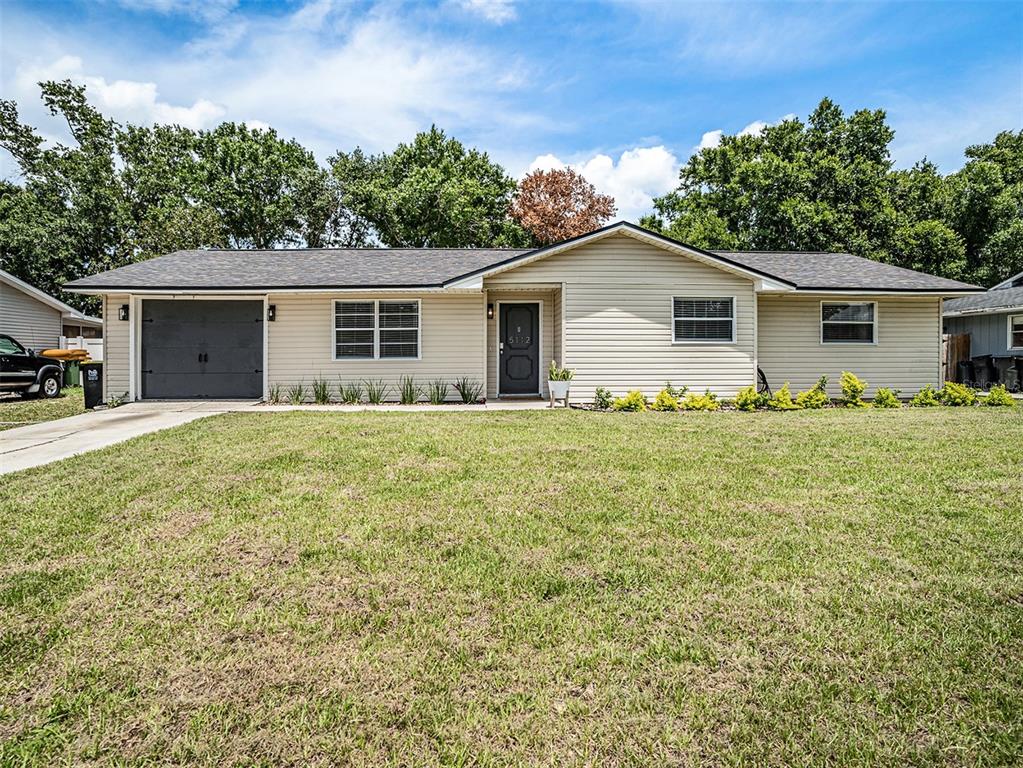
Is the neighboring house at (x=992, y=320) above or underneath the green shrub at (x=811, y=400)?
above

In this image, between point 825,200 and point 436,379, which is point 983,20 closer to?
point 436,379

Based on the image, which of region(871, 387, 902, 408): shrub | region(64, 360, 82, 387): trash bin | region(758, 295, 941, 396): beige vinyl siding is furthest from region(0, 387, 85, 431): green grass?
region(871, 387, 902, 408): shrub

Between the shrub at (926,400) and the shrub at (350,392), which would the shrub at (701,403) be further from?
the shrub at (350,392)

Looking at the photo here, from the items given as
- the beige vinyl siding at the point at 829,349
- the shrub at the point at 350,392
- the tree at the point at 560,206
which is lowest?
the shrub at the point at 350,392

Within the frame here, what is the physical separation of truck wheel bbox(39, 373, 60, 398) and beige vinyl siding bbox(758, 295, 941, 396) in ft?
60.9

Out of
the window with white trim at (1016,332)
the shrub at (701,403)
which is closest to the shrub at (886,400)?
the shrub at (701,403)

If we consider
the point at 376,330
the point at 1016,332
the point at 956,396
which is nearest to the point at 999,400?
the point at 956,396

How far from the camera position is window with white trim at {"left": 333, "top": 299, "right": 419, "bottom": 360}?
12.8m

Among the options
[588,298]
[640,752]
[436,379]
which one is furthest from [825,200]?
[640,752]

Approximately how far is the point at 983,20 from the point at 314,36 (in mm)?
12536

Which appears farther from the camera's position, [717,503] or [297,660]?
[717,503]

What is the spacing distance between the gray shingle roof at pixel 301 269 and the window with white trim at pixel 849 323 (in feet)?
25.6

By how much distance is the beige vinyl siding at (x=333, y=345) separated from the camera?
12797mm

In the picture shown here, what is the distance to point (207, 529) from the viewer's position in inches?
150
